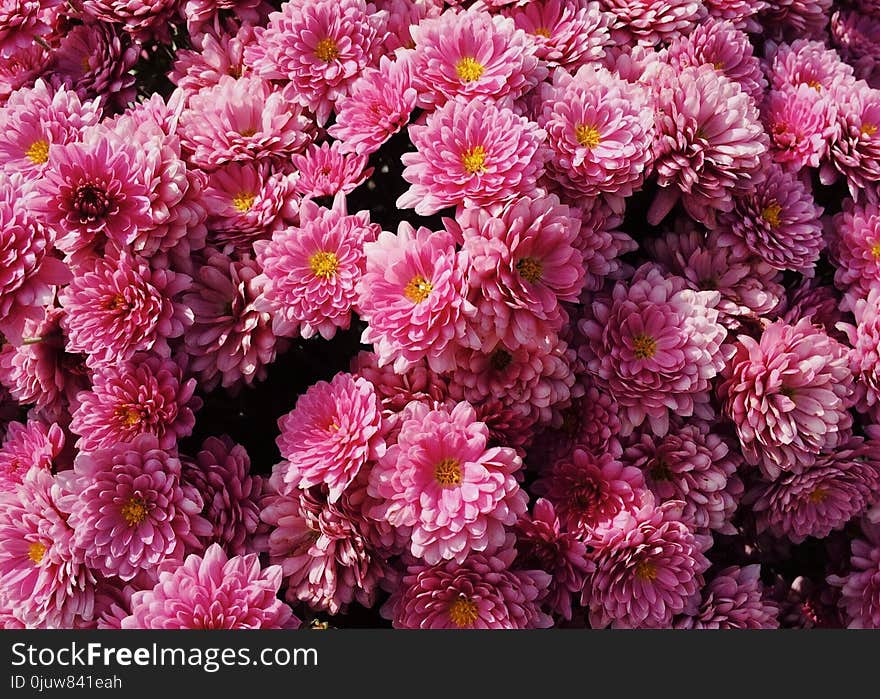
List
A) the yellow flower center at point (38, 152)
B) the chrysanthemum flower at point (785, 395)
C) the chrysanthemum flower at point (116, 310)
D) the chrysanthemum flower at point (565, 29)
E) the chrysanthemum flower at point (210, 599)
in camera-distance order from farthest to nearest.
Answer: the chrysanthemum flower at point (565, 29) < the yellow flower center at point (38, 152) < the chrysanthemum flower at point (785, 395) < the chrysanthemum flower at point (116, 310) < the chrysanthemum flower at point (210, 599)

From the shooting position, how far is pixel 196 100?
1919 millimetres

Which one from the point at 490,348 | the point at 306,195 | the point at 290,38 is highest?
the point at 290,38

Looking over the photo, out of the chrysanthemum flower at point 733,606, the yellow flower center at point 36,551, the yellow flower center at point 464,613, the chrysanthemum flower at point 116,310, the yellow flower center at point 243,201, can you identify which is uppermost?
the yellow flower center at point 243,201

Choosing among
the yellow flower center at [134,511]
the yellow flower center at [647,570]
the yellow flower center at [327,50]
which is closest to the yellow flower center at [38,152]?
the yellow flower center at [327,50]

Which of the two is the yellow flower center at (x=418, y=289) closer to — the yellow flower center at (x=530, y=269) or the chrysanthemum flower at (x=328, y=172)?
the yellow flower center at (x=530, y=269)

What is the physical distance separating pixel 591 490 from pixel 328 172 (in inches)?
33.3

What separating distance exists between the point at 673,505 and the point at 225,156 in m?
1.14

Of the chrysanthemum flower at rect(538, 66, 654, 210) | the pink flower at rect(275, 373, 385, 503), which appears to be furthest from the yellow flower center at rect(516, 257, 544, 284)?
the pink flower at rect(275, 373, 385, 503)

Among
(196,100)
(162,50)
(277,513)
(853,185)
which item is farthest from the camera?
(162,50)

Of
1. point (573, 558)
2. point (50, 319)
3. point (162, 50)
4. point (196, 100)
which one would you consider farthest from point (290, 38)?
point (573, 558)

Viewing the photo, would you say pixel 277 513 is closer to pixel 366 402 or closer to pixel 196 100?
pixel 366 402

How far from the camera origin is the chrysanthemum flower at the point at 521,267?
1.59 meters

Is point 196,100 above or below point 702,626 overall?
above

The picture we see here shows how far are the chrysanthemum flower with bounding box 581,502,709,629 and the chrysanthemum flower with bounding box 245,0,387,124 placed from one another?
3.46 feet
